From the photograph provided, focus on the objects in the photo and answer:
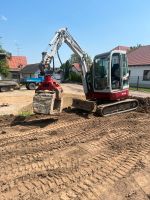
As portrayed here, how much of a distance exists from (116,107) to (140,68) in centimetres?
2140

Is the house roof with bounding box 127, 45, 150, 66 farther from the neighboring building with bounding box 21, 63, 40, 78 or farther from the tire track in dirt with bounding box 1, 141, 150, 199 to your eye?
the tire track in dirt with bounding box 1, 141, 150, 199

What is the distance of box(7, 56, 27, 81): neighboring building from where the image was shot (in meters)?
53.9

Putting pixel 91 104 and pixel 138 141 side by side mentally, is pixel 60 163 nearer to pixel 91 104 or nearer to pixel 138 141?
pixel 138 141

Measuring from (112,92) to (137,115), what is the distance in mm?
1403

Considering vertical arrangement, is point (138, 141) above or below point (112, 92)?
below

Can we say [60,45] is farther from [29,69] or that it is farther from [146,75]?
[29,69]

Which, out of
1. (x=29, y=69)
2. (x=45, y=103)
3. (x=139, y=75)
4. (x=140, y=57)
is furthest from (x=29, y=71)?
(x=45, y=103)

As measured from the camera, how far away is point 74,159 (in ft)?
21.3

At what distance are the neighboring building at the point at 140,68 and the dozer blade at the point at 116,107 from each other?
1755cm

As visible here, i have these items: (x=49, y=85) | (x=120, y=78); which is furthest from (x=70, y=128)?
(x=120, y=78)

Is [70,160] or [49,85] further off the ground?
[49,85]

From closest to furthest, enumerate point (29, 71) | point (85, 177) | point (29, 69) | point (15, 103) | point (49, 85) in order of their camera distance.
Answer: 1. point (85, 177)
2. point (49, 85)
3. point (15, 103)
4. point (29, 71)
5. point (29, 69)

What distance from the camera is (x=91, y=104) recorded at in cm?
1126

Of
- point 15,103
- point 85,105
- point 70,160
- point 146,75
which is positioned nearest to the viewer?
point 70,160
